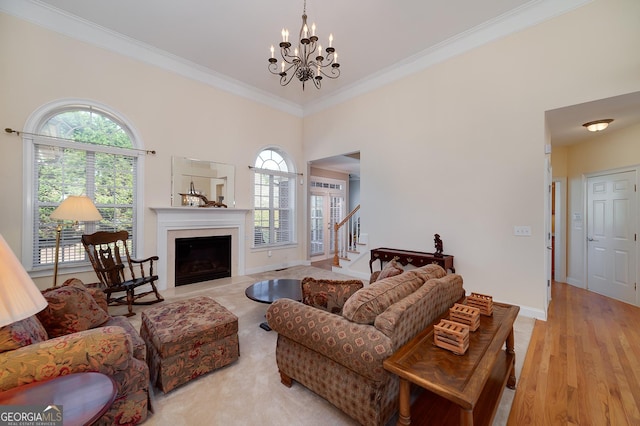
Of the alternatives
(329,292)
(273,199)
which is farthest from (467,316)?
(273,199)

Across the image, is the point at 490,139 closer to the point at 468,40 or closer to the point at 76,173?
the point at 468,40

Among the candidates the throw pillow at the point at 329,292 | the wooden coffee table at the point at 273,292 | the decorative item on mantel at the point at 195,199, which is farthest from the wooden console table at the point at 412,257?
the decorative item on mantel at the point at 195,199

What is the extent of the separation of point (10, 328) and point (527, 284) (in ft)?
16.0

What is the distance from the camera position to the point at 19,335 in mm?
1355

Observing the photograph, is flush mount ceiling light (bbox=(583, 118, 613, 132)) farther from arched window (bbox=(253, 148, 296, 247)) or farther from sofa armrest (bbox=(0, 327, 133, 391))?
sofa armrest (bbox=(0, 327, 133, 391))

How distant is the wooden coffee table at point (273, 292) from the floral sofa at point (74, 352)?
4.02 ft

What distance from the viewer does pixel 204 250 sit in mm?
5207

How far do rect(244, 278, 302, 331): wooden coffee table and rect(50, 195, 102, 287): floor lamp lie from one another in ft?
7.42

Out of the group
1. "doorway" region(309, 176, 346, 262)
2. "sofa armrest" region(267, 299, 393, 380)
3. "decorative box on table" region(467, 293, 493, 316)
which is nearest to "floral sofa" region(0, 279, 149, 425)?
"sofa armrest" region(267, 299, 393, 380)

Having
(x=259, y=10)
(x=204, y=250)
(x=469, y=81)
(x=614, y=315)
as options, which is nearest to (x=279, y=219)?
(x=204, y=250)

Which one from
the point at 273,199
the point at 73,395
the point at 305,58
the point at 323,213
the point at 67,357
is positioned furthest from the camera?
the point at 323,213

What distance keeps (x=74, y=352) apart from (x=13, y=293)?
0.61 metres

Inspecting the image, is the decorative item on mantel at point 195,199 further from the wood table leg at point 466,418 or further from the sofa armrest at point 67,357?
the wood table leg at point 466,418

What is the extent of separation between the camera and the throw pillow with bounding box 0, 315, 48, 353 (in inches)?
50.8
